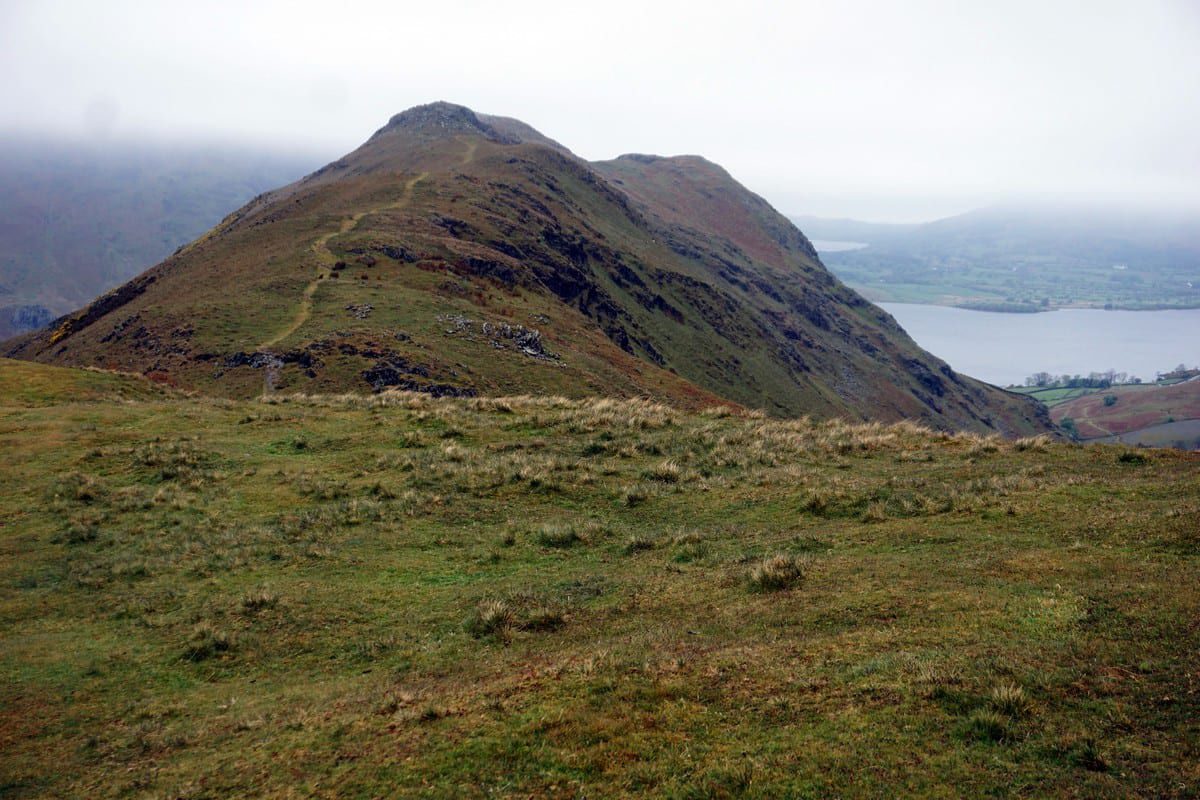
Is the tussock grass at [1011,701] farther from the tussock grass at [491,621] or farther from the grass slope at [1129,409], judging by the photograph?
the grass slope at [1129,409]

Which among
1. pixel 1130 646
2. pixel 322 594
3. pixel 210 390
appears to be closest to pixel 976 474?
pixel 1130 646

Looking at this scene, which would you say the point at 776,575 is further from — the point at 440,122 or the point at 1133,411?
the point at 1133,411

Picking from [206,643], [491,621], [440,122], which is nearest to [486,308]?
[206,643]

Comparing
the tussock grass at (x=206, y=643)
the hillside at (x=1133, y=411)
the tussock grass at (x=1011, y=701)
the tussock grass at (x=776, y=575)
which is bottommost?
the hillside at (x=1133, y=411)

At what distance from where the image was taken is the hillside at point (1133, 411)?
14088 cm

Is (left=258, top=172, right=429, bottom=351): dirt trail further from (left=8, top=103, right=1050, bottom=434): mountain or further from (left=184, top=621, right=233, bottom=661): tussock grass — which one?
(left=184, top=621, right=233, bottom=661): tussock grass

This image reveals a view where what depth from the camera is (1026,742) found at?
6285 mm

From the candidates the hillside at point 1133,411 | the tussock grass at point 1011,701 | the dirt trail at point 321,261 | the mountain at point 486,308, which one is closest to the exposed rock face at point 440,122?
the mountain at point 486,308

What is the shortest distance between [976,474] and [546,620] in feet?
40.0

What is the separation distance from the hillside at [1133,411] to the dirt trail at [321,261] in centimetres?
13561

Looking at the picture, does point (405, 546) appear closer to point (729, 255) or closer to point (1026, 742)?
point (1026, 742)

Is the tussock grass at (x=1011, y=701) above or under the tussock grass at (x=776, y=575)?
above

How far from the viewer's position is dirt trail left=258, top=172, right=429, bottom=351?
46525mm

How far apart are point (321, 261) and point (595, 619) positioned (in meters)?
56.0
